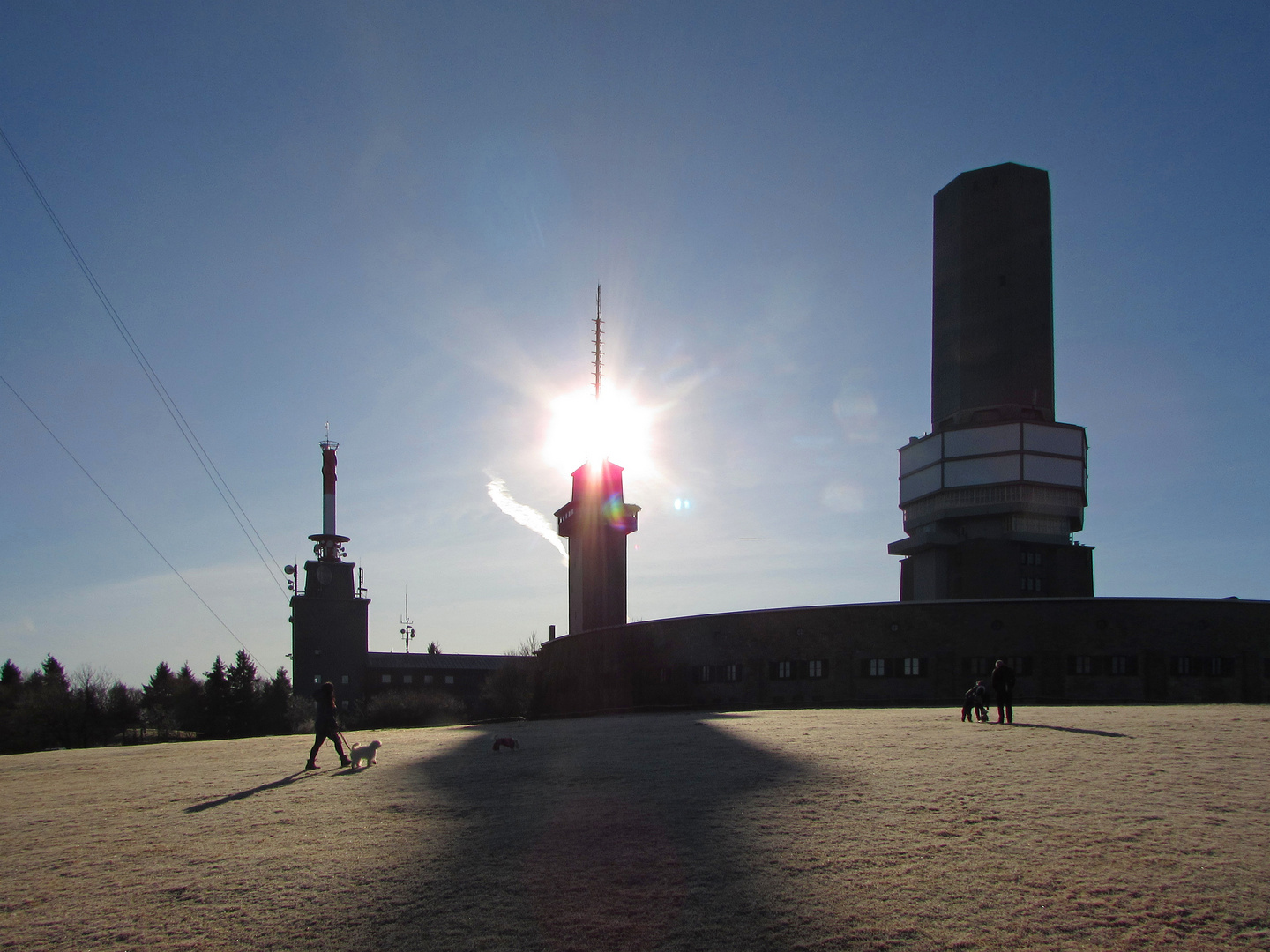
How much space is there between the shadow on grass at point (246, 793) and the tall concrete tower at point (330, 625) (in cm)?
7336

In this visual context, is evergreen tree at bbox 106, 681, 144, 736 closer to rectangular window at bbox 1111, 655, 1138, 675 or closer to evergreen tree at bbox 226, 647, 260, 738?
evergreen tree at bbox 226, 647, 260, 738

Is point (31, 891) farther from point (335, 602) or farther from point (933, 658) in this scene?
point (335, 602)

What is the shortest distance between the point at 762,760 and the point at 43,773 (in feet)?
45.9

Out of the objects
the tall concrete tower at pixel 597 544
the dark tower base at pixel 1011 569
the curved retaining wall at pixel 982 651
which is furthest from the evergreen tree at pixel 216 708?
the dark tower base at pixel 1011 569

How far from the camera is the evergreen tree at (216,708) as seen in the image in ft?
251

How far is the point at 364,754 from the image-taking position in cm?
1480

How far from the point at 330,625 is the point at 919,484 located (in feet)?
178

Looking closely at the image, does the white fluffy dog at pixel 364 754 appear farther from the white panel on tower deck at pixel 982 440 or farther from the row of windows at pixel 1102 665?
the white panel on tower deck at pixel 982 440

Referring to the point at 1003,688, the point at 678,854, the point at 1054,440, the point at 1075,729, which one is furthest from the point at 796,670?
the point at 678,854

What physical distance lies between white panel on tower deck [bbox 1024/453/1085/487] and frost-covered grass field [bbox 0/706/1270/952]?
177ft

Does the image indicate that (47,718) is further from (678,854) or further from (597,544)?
(678,854)

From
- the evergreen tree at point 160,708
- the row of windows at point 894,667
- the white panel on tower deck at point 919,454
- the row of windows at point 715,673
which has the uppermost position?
the white panel on tower deck at point 919,454

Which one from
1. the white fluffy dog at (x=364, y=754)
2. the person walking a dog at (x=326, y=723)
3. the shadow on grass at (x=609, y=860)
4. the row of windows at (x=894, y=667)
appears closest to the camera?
the shadow on grass at (x=609, y=860)

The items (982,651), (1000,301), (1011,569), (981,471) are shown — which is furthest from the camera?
(1000,301)
